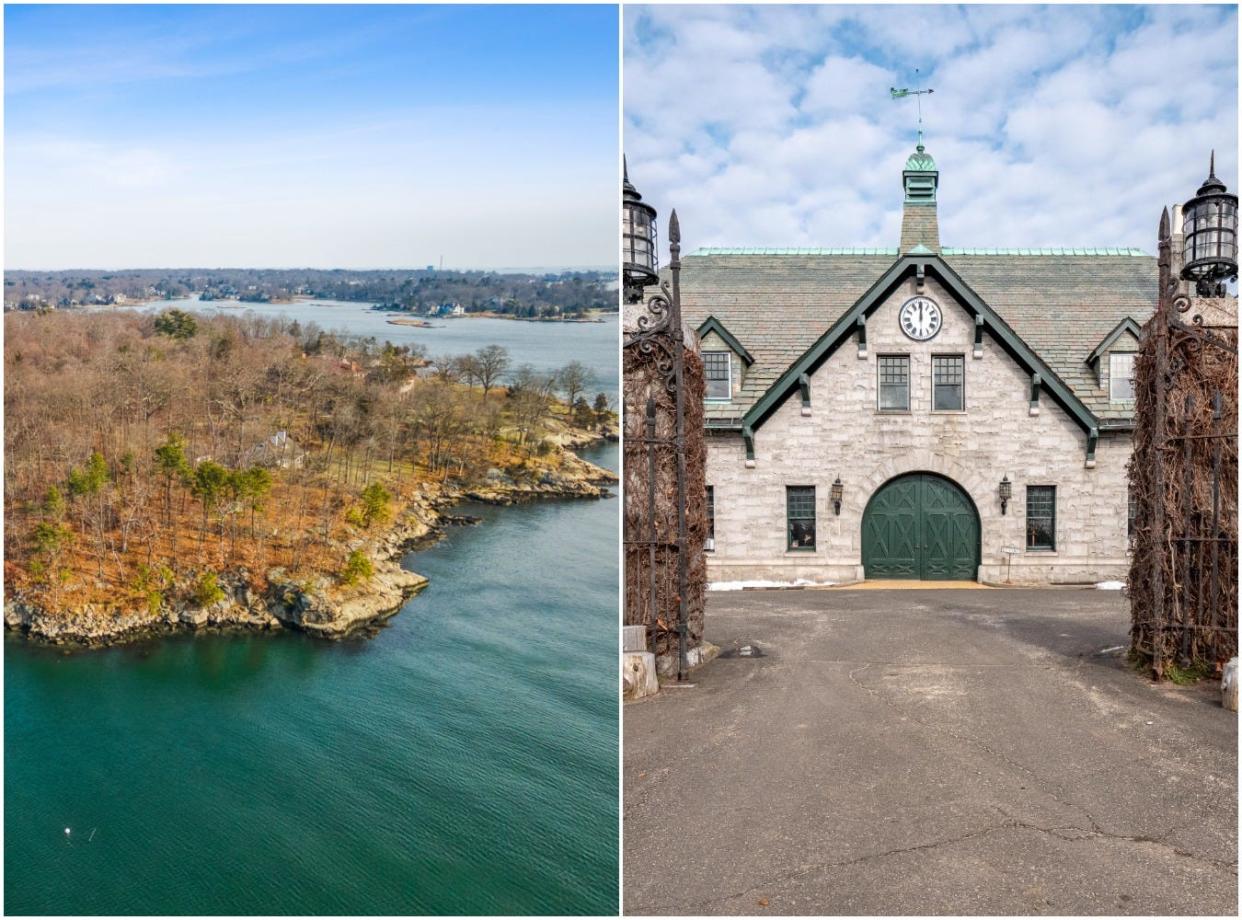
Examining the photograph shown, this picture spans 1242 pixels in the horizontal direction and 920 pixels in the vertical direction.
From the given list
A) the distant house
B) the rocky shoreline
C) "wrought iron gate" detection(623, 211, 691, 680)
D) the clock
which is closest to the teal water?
the rocky shoreline

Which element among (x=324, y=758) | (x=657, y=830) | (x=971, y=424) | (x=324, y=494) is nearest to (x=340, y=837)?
(x=324, y=758)

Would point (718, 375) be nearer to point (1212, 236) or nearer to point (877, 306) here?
point (877, 306)

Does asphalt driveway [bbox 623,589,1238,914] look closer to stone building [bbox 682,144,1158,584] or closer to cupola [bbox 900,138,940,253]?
stone building [bbox 682,144,1158,584]

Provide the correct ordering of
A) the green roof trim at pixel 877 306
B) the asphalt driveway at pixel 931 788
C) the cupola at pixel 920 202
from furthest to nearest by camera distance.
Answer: the cupola at pixel 920 202 < the green roof trim at pixel 877 306 < the asphalt driveway at pixel 931 788

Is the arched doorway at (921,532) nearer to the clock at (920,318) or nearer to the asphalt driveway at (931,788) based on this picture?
the clock at (920,318)

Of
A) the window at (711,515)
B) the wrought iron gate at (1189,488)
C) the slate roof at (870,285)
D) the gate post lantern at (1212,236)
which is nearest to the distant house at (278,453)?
the slate roof at (870,285)

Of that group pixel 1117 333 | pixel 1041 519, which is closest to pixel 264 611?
pixel 1041 519

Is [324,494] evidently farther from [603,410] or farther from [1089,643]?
[1089,643]
